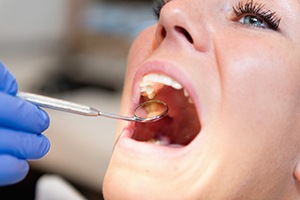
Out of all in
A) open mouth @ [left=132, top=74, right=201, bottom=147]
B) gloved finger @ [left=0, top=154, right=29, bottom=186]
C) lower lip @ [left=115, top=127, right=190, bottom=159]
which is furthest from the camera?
open mouth @ [left=132, top=74, right=201, bottom=147]

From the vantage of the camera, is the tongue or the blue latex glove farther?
the tongue

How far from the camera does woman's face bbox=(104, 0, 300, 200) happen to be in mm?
808

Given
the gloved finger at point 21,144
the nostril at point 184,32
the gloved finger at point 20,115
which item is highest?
the nostril at point 184,32

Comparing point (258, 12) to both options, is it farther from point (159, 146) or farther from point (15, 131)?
point (15, 131)

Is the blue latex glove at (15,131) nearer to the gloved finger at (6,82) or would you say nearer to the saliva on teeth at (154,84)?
the gloved finger at (6,82)

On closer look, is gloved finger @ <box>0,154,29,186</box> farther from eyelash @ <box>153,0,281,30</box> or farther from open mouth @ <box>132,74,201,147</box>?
eyelash @ <box>153,0,281,30</box>

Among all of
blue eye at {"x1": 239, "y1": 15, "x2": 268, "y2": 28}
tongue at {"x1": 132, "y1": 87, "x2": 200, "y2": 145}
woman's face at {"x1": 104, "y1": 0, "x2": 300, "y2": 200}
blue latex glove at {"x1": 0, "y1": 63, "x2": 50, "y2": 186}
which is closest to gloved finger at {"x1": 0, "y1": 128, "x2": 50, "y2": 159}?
blue latex glove at {"x1": 0, "y1": 63, "x2": 50, "y2": 186}

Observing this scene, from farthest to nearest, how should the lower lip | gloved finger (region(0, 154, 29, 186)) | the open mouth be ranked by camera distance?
the open mouth, the lower lip, gloved finger (region(0, 154, 29, 186))

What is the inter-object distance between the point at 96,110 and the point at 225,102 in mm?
203

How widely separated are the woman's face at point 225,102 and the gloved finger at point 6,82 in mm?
200

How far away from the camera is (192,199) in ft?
2.64

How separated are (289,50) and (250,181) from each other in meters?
0.22

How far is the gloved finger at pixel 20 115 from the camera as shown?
733mm

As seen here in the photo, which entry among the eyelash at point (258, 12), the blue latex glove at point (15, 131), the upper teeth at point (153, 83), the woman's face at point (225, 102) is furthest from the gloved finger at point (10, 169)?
the eyelash at point (258, 12)
